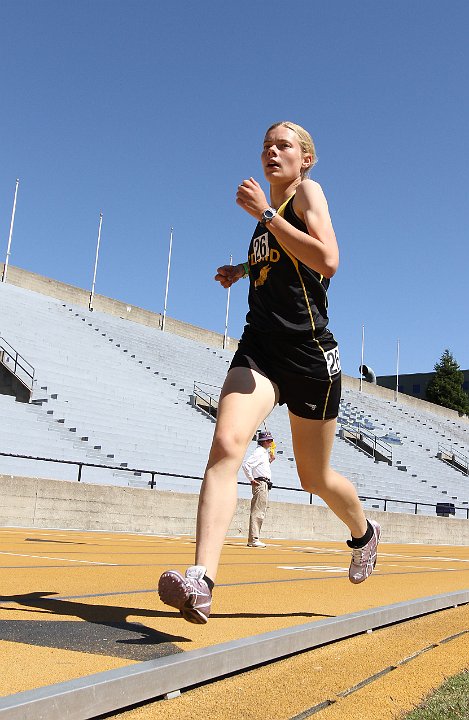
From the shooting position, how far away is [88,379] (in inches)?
994

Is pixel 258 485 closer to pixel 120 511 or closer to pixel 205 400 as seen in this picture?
pixel 120 511

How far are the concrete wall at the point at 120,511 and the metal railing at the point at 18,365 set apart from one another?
8.36 metres

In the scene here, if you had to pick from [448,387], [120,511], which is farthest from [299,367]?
[448,387]

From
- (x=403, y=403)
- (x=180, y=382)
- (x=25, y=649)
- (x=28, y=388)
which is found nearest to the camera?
(x=25, y=649)

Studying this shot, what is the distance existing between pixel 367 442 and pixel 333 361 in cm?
3100

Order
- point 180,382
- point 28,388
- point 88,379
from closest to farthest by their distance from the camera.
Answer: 1. point 28,388
2. point 88,379
3. point 180,382

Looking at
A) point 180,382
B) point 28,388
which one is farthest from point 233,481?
point 180,382

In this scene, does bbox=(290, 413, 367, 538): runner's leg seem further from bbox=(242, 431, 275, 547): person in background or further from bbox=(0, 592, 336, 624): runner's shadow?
bbox=(242, 431, 275, 547): person in background

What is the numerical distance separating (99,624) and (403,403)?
180ft

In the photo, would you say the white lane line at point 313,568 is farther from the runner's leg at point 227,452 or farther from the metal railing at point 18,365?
the metal railing at point 18,365

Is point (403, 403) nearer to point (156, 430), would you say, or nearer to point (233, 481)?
point (156, 430)

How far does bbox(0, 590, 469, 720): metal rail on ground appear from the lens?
194 centimetres

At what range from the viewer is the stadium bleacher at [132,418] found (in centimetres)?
1978

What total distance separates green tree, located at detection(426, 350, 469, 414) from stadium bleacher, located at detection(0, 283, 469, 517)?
32300mm
